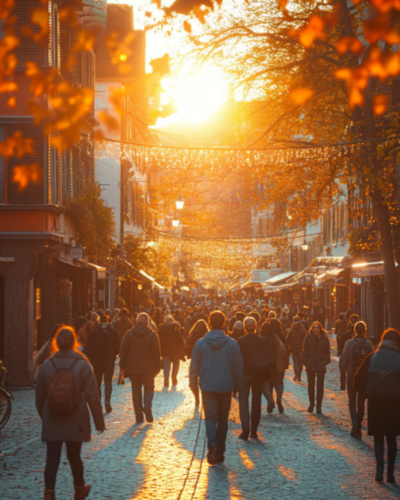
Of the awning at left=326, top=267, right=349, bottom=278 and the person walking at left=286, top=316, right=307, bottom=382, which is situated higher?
the awning at left=326, top=267, right=349, bottom=278

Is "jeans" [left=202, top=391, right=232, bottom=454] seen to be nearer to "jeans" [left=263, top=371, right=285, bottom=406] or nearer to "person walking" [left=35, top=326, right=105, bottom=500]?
"person walking" [left=35, top=326, right=105, bottom=500]

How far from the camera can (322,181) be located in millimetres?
21172

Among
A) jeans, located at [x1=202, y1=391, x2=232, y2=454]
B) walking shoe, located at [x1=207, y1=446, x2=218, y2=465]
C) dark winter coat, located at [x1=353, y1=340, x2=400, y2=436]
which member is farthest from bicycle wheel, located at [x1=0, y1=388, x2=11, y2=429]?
dark winter coat, located at [x1=353, y1=340, x2=400, y2=436]

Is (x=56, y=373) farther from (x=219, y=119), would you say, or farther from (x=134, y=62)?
(x=134, y=62)

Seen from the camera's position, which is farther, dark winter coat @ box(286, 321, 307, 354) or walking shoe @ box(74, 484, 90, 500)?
dark winter coat @ box(286, 321, 307, 354)

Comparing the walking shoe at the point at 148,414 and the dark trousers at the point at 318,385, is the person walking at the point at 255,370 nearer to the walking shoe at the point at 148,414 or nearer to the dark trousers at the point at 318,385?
the walking shoe at the point at 148,414

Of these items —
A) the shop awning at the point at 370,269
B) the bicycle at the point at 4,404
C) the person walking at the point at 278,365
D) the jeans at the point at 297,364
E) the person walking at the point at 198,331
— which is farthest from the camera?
the shop awning at the point at 370,269

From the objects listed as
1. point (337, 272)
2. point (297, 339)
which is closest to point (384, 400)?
point (297, 339)

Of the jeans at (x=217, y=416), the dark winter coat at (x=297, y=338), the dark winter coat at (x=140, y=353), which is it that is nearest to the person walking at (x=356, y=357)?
the jeans at (x=217, y=416)

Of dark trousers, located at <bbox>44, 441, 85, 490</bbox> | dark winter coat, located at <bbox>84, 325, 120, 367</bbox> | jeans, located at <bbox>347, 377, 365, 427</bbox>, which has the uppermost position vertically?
dark winter coat, located at <bbox>84, 325, 120, 367</bbox>

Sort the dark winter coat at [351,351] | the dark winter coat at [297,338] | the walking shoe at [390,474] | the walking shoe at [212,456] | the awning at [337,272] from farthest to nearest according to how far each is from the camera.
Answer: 1. the awning at [337,272]
2. the dark winter coat at [297,338]
3. the dark winter coat at [351,351]
4. the walking shoe at [212,456]
5. the walking shoe at [390,474]

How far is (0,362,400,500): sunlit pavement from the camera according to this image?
8.07 m

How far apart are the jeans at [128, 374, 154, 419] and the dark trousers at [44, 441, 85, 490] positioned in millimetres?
5987

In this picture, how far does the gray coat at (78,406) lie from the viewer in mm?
6930
